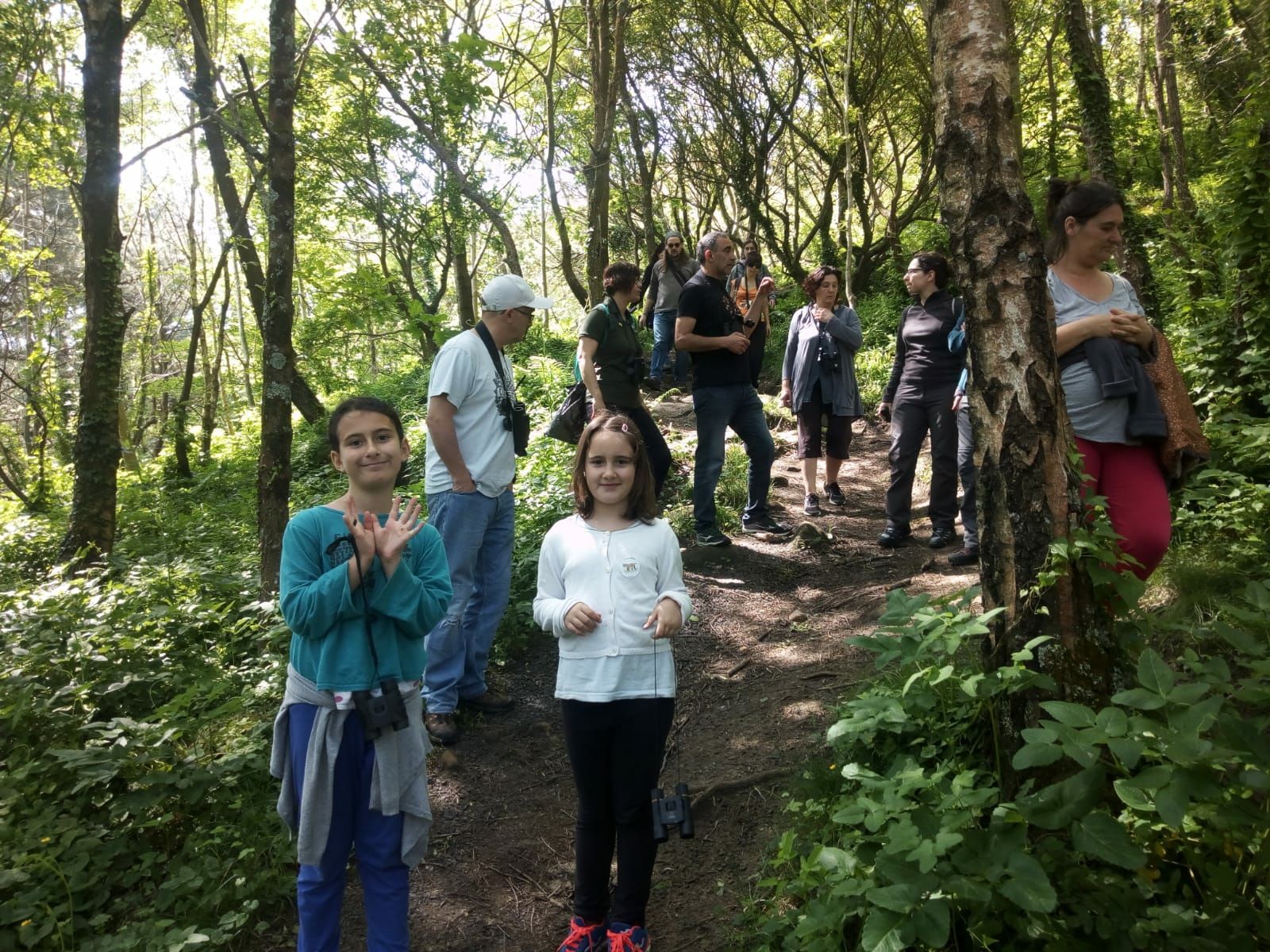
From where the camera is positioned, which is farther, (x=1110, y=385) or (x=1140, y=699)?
(x=1110, y=385)

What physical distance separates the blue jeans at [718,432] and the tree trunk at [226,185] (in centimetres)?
311

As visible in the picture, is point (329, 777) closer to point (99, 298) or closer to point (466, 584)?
point (466, 584)

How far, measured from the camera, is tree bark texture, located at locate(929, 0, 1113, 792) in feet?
8.20

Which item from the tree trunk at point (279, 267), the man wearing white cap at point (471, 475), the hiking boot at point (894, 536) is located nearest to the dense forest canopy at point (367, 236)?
the tree trunk at point (279, 267)

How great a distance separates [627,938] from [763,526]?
4817mm

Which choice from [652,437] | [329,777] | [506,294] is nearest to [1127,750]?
[329,777]

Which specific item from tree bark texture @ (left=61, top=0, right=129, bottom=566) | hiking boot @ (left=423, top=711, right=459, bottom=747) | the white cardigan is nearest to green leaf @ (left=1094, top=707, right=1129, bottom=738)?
the white cardigan

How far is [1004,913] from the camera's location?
78.7 inches

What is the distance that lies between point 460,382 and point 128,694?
2.57 metres

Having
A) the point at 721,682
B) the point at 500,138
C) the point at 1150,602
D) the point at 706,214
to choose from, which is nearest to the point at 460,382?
the point at 721,682

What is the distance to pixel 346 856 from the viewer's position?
251 centimetres

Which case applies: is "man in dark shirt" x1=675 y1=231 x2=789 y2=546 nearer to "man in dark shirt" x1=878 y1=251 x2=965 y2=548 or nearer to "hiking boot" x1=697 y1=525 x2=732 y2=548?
"hiking boot" x1=697 y1=525 x2=732 y2=548

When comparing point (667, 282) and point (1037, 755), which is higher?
point (667, 282)

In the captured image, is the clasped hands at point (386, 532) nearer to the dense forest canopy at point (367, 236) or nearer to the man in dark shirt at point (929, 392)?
the dense forest canopy at point (367, 236)
